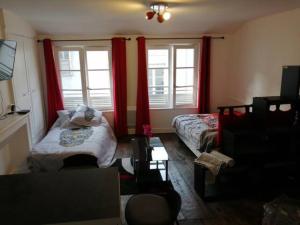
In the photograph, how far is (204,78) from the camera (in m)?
5.00

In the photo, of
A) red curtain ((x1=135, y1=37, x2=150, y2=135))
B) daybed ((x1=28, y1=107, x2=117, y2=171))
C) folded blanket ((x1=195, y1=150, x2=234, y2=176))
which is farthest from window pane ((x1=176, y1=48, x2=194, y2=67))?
folded blanket ((x1=195, y1=150, x2=234, y2=176))

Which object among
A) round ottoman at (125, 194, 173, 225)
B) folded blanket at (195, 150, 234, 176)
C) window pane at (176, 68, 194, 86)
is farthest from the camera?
window pane at (176, 68, 194, 86)

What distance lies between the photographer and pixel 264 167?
296 centimetres

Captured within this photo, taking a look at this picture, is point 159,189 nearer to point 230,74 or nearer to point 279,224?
point 279,224

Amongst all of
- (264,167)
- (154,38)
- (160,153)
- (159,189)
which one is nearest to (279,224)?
(264,167)

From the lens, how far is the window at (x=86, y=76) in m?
4.82

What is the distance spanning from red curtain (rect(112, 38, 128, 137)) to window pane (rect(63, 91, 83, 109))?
77cm

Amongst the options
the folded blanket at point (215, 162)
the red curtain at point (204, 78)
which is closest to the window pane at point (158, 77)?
the red curtain at point (204, 78)

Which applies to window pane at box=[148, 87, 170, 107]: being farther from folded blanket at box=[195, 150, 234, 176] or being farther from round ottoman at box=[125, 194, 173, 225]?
round ottoman at box=[125, 194, 173, 225]

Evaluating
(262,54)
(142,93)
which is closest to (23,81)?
(142,93)

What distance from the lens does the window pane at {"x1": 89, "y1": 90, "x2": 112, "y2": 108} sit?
5.04 metres

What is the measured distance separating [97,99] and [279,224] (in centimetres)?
389

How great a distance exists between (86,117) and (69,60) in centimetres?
124

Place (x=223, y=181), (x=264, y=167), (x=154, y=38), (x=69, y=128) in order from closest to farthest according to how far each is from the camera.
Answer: (x=264, y=167)
(x=223, y=181)
(x=69, y=128)
(x=154, y=38)
